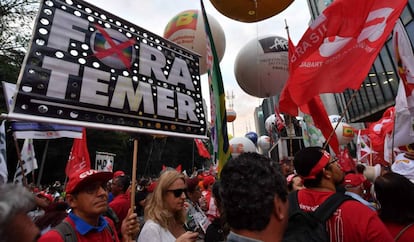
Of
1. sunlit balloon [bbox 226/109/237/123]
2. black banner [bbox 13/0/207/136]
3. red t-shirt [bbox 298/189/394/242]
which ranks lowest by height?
red t-shirt [bbox 298/189/394/242]

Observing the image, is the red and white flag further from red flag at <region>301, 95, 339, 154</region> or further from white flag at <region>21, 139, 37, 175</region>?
white flag at <region>21, 139, 37, 175</region>

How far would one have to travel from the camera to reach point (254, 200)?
127 centimetres

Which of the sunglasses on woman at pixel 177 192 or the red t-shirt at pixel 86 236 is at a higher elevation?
the sunglasses on woman at pixel 177 192

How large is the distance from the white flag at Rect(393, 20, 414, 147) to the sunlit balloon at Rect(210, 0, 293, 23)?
6.44 ft

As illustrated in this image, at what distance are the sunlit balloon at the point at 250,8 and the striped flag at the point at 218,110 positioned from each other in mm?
1796

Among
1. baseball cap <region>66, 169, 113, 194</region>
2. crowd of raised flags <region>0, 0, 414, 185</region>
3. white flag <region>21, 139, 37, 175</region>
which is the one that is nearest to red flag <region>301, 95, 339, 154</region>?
crowd of raised flags <region>0, 0, 414, 185</region>

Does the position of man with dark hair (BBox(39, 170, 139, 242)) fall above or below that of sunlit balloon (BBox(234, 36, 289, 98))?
below

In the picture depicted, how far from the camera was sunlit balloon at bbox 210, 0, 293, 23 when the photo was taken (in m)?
4.80

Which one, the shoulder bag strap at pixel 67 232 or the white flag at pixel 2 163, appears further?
the white flag at pixel 2 163

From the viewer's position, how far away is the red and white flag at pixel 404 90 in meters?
3.32

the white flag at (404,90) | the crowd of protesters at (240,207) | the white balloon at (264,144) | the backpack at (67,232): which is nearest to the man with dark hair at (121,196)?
the crowd of protesters at (240,207)

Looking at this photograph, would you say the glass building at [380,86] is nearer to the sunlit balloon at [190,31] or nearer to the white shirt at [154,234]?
the sunlit balloon at [190,31]

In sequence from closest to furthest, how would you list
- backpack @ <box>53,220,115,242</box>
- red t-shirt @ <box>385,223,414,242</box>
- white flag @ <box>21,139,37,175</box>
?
backpack @ <box>53,220,115,242</box>
red t-shirt @ <box>385,223,414,242</box>
white flag @ <box>21,139,37,175</box>

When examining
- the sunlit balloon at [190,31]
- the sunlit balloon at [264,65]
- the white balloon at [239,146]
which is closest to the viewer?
the sunlit balloon at [190,31]
